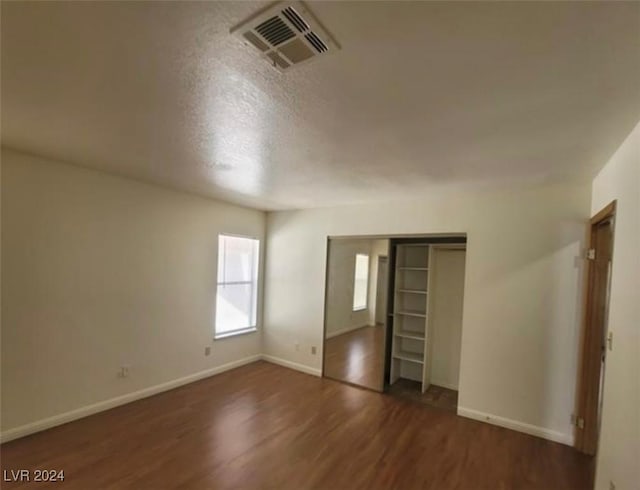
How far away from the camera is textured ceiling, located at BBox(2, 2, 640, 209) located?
44.3 inches

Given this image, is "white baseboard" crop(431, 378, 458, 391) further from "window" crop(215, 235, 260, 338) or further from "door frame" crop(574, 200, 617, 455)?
"window" crop(215, 235, 260, 338)

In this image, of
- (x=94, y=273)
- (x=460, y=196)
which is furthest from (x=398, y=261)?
(x=94, y=273)

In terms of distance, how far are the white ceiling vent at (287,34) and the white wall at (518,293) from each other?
9.20 ft

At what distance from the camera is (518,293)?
339cm

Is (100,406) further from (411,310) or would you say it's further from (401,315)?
(411,310)

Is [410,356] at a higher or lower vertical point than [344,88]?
lower

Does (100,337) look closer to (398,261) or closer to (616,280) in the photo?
(398,261)

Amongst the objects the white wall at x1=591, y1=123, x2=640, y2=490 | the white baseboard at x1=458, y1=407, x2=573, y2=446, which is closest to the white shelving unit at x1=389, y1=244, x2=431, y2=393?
the white baseboard at x1=458, y1=407, x2=573, y2=446

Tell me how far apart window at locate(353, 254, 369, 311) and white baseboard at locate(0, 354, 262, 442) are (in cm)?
212

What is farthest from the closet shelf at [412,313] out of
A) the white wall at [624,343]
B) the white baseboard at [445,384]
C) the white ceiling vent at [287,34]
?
the white ceiling vent at [287,34]

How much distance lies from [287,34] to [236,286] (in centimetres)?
428

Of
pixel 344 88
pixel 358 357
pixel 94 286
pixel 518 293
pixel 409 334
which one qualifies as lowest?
pixel 358 357

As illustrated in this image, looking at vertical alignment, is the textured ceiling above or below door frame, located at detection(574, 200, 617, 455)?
above

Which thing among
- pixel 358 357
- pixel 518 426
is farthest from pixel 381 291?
pixel 518 426
